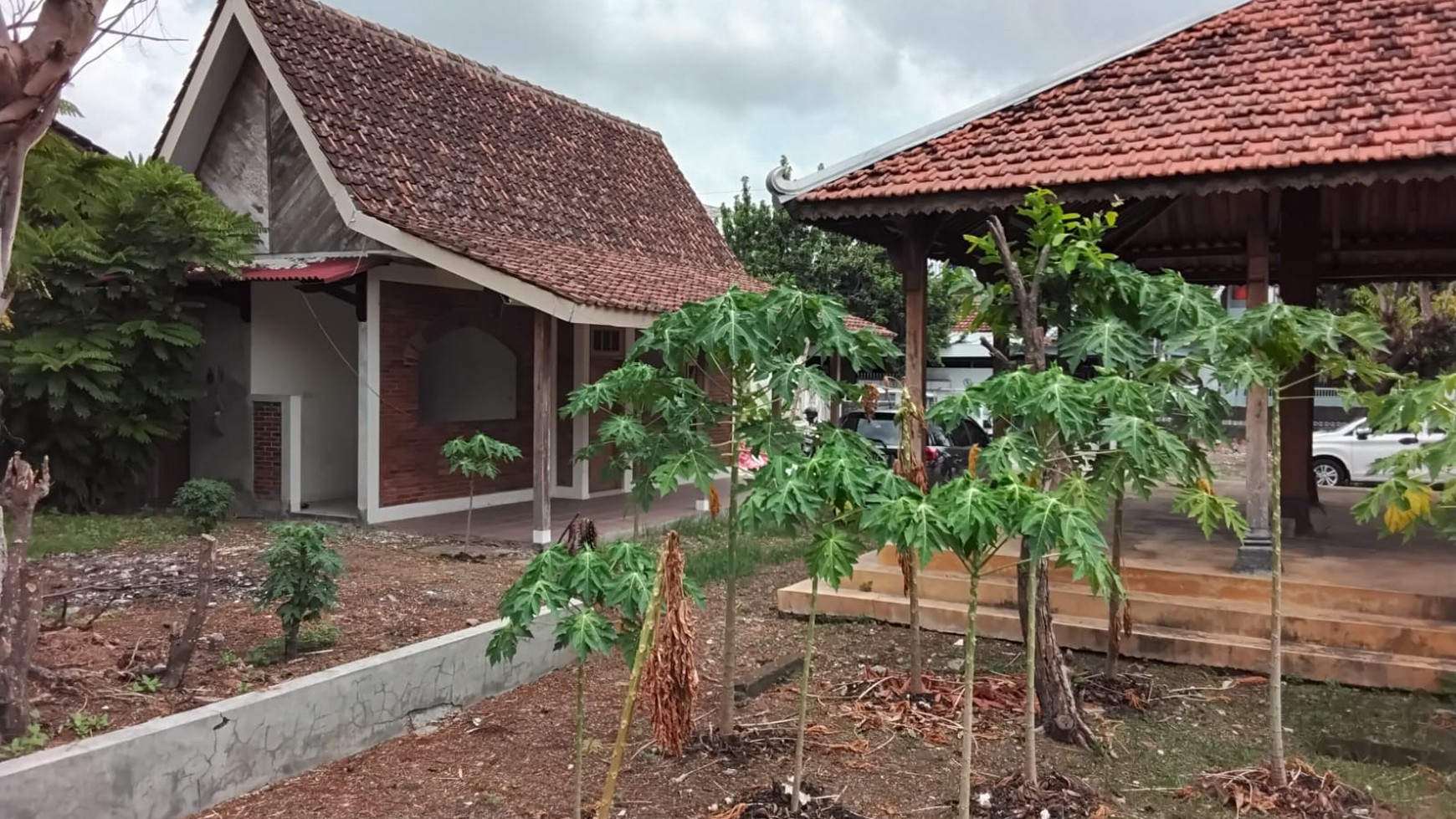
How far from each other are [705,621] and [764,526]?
379 centimetres

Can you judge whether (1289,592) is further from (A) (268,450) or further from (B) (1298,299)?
(A) (268,450)

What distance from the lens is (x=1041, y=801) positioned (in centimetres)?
429

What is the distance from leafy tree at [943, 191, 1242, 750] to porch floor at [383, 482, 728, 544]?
5384 mm

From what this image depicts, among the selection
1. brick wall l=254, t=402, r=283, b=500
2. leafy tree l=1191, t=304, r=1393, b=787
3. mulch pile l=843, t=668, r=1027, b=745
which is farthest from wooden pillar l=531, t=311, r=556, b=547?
leafy tree l=1191, t=304, r=1393, b=787

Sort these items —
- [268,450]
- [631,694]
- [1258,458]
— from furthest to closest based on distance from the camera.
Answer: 1. [268,450]
2. [1258,458]
3. [631,694]

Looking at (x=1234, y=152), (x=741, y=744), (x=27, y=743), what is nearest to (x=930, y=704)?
(x=741, y=744)

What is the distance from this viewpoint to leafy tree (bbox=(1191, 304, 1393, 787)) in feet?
14.2

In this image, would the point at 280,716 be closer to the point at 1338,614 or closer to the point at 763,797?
the point at 763,797

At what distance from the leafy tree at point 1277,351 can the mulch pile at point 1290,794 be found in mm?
84

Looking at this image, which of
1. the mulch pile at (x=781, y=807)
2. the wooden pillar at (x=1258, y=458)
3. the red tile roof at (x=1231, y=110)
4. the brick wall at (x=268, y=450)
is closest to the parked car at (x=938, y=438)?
the red tile roof at (x=1231, y=110)

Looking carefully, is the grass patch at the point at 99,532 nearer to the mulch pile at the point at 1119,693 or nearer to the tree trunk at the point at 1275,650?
the mulch pile at the point at 1119,693

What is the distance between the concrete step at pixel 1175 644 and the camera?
232 inches

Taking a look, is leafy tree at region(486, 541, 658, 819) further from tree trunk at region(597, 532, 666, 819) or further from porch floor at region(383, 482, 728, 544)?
porch floor at region(383, 482, 728, 544)

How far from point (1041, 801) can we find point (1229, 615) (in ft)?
9.78
